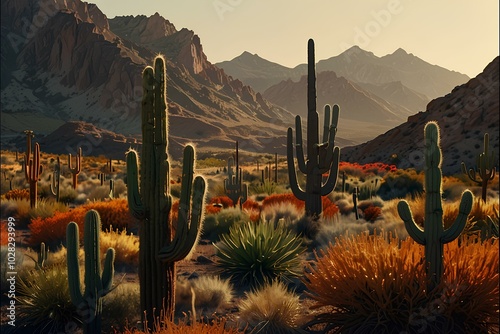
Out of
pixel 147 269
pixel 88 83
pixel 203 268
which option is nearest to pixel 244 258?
pixel 203 268

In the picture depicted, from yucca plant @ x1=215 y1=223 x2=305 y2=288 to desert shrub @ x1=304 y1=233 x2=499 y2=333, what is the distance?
10.2 ft

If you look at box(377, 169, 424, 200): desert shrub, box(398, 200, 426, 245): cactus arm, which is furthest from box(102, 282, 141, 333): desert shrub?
box(377, 169, 424, 200): desert shrub

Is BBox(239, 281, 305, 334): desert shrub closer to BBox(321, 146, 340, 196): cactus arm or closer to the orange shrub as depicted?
the orange shrub

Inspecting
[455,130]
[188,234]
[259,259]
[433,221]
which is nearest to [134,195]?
[188,234]

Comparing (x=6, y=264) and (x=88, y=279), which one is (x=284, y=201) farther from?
(x=88, y=279)

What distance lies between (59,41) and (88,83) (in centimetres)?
1518

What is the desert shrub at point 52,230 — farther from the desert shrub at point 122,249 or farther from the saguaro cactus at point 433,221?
the saguaro cactus at point 433,221

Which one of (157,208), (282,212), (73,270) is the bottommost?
(282,212)

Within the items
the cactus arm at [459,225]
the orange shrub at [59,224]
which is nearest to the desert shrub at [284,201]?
the orange shrub at [59,224]

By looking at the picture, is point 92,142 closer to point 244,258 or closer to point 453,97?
point 453,97

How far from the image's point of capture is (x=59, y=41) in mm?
132750

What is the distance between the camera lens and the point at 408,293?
17.1ft

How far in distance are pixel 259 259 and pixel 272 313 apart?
8.68 ft

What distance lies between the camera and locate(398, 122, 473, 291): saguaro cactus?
5.31 meters
